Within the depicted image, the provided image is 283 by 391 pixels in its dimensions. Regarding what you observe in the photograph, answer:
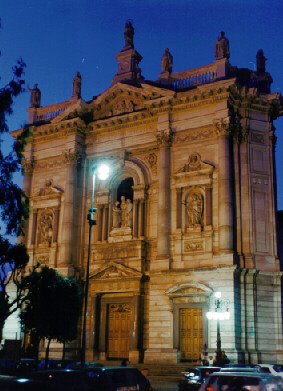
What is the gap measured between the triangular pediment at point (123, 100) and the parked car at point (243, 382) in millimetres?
26519

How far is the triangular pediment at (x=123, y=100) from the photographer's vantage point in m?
36.7

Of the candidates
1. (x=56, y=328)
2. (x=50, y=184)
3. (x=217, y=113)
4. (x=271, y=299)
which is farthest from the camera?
(x=50, y=184)

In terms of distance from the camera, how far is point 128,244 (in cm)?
3506

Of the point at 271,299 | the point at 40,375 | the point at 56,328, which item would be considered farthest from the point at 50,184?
the point at 40,375

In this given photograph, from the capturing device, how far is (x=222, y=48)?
35594 millimetres

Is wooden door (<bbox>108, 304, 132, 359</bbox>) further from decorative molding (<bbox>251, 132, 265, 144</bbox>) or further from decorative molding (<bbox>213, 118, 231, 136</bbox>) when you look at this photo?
decorative molding (<bbox>251, 132, 265, 144</bbox>)

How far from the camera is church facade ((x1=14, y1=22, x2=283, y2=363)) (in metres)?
31.3

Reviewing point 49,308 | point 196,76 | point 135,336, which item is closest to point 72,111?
point 196,76

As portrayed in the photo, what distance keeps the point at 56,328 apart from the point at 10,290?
1006 centimetres

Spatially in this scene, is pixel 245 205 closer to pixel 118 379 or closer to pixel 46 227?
pixel 46 227

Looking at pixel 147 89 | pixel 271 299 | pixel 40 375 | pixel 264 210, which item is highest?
pixel 147 89

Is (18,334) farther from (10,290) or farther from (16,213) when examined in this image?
(16,213)

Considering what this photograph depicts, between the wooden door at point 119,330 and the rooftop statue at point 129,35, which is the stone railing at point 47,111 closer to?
the rooftop statue at point 129,35

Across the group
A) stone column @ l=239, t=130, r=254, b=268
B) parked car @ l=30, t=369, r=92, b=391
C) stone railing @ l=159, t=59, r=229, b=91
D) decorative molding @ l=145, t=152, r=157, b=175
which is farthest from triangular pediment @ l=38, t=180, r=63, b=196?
parked car @ l=30, t=369, r=92, b=391
